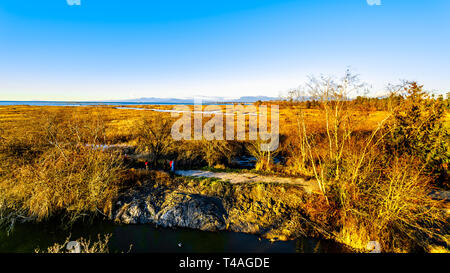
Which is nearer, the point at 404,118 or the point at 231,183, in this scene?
the point at 404,118

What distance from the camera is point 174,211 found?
1067 cm

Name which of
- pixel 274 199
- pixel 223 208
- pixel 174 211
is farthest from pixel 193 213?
pixel 274 199

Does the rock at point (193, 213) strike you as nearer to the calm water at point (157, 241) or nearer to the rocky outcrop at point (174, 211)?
the rocky outcrop at point (174, 211)

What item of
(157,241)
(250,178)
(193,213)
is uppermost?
(250,178)

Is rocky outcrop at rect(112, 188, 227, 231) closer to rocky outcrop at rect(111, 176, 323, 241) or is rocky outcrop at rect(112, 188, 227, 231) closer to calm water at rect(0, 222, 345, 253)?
rocky outcrop at rect(111, 176, 323, 241)

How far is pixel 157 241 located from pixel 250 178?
7.43 m

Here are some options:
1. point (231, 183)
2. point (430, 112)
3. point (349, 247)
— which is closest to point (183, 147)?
point (231, 183)

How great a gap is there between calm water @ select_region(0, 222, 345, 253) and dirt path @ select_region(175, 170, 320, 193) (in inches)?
159

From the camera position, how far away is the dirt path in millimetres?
12760

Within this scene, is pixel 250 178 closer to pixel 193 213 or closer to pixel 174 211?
pixel 193 213

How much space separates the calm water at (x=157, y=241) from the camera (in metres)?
8.64
